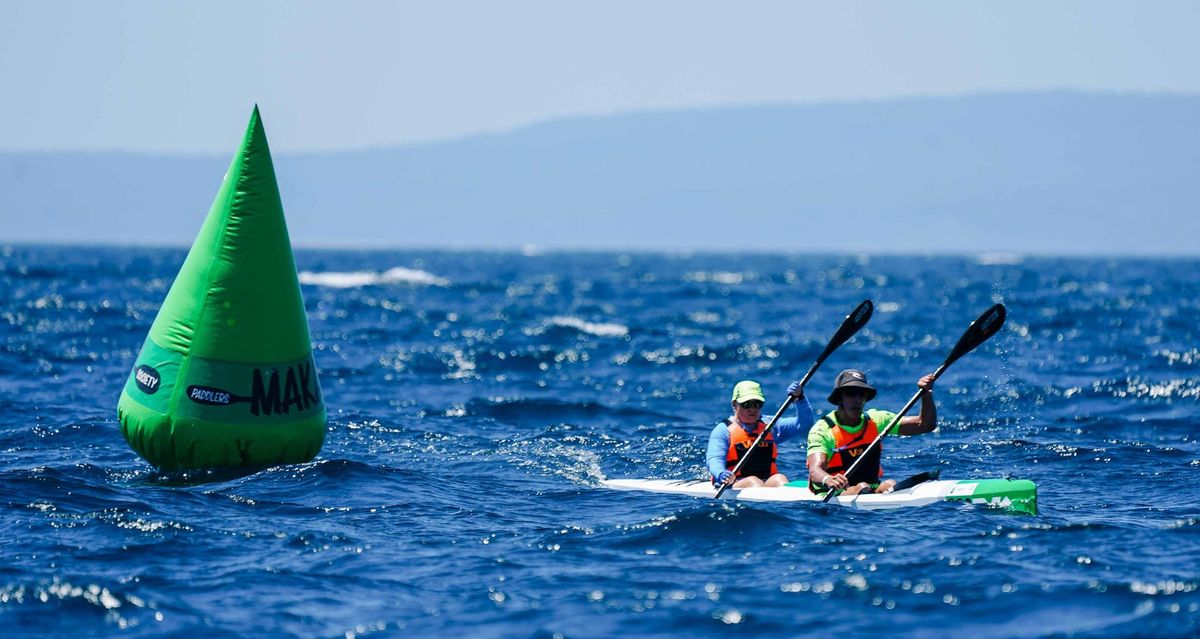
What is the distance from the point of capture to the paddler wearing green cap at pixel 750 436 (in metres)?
14.2

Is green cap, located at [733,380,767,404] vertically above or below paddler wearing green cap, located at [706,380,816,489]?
above

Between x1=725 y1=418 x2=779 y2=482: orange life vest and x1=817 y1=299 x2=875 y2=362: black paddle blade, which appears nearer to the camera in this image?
x1=725 y1=418 x2=779 y2=482: orange life vest

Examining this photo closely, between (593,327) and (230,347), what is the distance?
82.5 ft

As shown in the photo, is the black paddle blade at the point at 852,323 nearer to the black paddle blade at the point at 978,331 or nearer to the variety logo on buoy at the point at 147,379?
the black paddle blade at the point at 978,331

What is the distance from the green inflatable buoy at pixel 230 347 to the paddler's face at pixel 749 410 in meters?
4.28

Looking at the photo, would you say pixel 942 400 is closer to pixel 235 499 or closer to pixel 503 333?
pixel 235 499

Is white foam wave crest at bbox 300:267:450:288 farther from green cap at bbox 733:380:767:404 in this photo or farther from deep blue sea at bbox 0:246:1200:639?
green cap at bbox 733:380:767:404

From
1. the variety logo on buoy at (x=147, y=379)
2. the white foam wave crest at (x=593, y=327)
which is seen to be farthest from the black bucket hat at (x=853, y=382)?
the white foam wave crest at (x=593, y=327)

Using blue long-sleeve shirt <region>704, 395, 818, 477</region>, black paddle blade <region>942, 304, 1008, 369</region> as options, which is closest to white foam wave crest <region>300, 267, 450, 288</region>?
blue long-sleeve shirt <region>704, 395, 818, 477</region>

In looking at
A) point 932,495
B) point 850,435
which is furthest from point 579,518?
point 932,495

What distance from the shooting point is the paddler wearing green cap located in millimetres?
14180

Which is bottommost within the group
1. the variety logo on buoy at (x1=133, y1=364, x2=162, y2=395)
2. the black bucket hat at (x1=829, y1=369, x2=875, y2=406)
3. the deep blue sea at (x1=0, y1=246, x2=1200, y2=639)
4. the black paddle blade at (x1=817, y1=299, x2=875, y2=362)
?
the deep blue sea at (x1=0, y1=246, x2=1200, y2=639)

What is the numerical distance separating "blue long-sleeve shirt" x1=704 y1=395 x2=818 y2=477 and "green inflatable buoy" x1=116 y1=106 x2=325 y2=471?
4074 mm

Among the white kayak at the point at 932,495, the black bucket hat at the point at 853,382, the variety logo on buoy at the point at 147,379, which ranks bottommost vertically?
the white kayak at the point at 932,495
